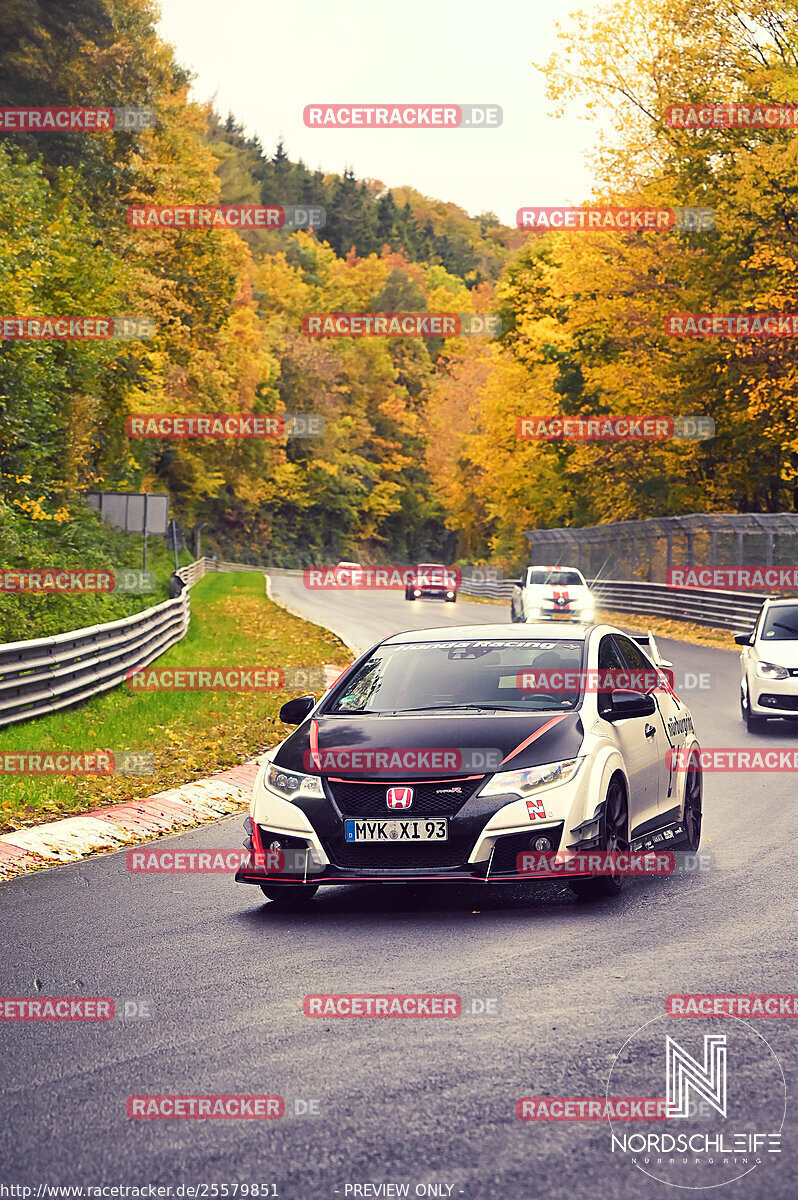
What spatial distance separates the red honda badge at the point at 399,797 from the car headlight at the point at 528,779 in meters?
0.37

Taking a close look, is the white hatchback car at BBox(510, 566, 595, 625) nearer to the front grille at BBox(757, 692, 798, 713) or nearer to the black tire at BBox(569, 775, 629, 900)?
the front grille at BBox(757, 692, 798, 713)

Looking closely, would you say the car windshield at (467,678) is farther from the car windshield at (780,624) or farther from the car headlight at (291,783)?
the car windshield at (780,624)

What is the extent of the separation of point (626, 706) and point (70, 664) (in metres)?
9.02

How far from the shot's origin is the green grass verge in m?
12.6

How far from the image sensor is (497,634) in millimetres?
9883

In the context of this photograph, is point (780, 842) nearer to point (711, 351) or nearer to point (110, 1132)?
point (110, 1132)

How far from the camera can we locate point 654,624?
40.0m

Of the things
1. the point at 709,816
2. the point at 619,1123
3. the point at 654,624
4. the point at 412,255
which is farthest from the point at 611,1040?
the point at 412,255

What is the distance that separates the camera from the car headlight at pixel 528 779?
318 inches

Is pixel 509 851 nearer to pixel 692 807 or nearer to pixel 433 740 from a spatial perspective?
pixel 433 740

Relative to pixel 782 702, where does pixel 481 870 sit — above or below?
above

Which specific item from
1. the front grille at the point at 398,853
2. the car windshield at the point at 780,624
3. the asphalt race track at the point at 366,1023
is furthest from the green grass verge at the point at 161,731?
the car windshield at the point at 780,624

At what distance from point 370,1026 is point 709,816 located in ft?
21.2

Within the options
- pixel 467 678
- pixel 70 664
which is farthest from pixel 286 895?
pixel 70 664
